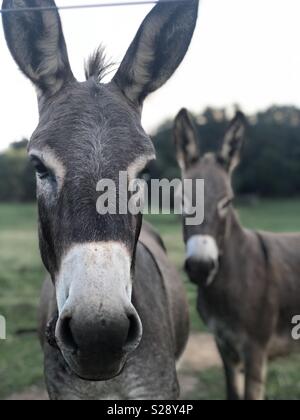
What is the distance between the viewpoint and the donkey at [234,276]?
3.52 metres

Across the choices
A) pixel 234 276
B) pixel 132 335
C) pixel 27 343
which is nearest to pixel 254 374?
pixel 234 276

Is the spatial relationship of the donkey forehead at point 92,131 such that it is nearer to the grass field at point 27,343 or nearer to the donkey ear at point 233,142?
the donkey ear at point 233,142

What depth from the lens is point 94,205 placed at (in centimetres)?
158

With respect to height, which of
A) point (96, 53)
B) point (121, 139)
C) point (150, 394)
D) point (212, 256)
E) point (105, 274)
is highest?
point (96, 53)

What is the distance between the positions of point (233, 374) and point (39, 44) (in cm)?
307

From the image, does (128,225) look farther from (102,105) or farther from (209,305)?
(209,305)

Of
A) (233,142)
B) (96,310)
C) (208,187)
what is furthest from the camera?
(233,142)

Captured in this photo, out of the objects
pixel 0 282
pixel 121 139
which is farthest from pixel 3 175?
pixel 121 139

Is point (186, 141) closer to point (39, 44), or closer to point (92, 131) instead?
point (39, 44)

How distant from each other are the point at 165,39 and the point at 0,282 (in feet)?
26.6

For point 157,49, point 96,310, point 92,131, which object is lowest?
point 96,310

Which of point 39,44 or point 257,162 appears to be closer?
point 39,44

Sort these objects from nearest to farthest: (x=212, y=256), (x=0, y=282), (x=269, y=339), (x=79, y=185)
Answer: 1. (x=79, y=185)
2. (x=212, y=256)
3. (x=269, y=339)
4. (x=0, y=282)

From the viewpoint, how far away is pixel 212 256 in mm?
3404
